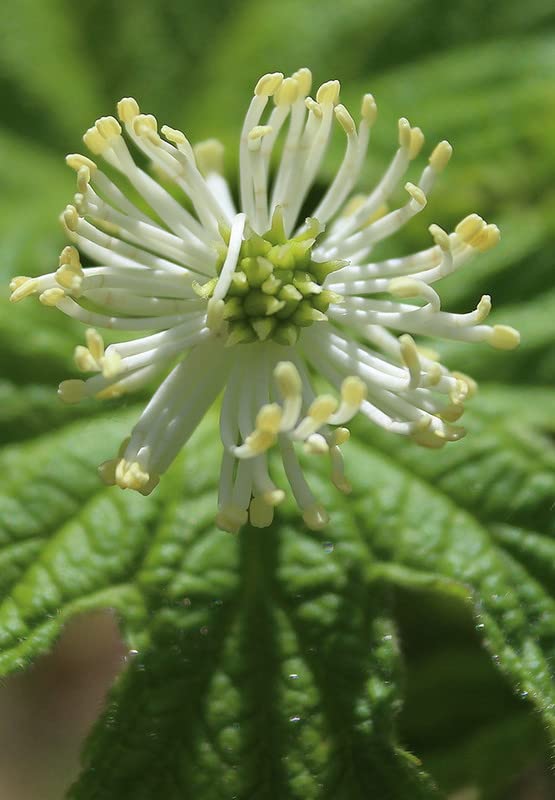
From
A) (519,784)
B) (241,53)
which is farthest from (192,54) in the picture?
(519,784)

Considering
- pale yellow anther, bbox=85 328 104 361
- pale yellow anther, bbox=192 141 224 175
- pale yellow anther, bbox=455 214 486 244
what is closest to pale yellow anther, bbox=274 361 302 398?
pale yellow anther, bbox=85 328 104 361

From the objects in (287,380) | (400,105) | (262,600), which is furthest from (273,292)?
(400,105)

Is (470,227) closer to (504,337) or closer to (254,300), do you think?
(504,337)

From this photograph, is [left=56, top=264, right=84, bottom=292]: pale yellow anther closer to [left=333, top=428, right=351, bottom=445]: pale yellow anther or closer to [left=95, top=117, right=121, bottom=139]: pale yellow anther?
[left=95, top=117, right=121, bottom=139]: pale yellow anther

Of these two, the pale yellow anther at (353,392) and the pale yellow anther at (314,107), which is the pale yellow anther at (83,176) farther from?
the pale yellow anther at (353,392)

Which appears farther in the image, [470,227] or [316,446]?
[470,227]

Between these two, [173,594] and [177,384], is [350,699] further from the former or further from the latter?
[177,384]

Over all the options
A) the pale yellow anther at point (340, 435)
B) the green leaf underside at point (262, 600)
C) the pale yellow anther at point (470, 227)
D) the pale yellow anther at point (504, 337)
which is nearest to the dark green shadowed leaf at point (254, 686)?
the green leaf underside at point (262, 600)
